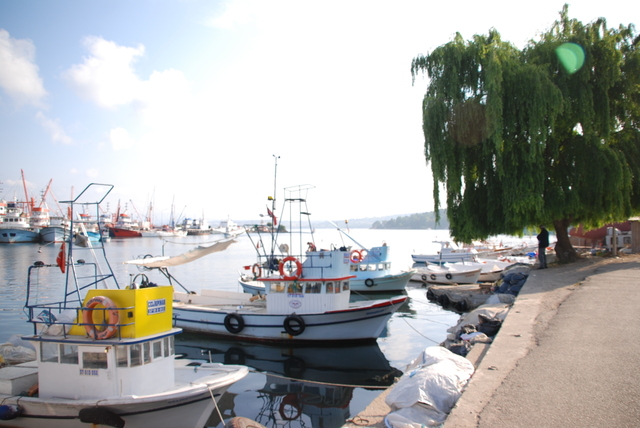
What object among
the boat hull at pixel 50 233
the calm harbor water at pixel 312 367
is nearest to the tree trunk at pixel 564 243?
the calm harbor water at pixel 312 367

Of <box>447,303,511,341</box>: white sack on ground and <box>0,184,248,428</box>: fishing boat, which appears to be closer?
<box>0,184,248,428</box>: fishing boat

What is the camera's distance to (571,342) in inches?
355

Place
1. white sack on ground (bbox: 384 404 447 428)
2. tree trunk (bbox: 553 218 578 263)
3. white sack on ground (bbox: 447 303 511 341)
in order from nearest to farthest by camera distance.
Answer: white sack on ground (bbox: 384 404 447 428) < white sack on ground (bbox: 447 303 511 341) < tree trunk (bbox: 553 218 578 263)

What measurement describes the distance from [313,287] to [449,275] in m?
19.2

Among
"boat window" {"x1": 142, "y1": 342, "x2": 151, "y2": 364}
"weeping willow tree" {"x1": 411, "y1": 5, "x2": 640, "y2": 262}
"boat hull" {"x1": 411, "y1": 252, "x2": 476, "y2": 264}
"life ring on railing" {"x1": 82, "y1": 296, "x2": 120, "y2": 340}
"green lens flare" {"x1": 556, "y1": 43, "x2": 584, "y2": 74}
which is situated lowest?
"boat hull" {"x1": 411, "y1": 252, "x2": 476, "y2": 264}

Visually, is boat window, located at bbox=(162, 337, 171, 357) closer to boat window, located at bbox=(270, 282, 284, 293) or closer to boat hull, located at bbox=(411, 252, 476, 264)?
boat window, located at bbox=(270, 282, 284, 293)

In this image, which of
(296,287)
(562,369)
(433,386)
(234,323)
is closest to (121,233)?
(234,323)

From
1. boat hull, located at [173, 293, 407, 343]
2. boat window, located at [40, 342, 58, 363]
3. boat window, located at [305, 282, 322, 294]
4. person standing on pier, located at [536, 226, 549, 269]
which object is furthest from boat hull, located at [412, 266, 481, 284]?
boat window, located at [40, 342, 58, 363]

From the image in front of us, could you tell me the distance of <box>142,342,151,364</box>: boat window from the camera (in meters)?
9.35

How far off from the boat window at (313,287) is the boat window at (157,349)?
29.4 feet

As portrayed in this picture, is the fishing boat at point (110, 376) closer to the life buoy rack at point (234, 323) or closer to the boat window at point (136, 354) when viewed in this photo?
the boat window at point (136, 354)

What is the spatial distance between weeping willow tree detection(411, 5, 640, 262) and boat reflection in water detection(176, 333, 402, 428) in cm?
933

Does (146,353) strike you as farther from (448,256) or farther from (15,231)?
(15,231)

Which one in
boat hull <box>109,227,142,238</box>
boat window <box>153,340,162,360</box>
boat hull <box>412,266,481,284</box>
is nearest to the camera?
boat window <box>153,340,162,360</box>
